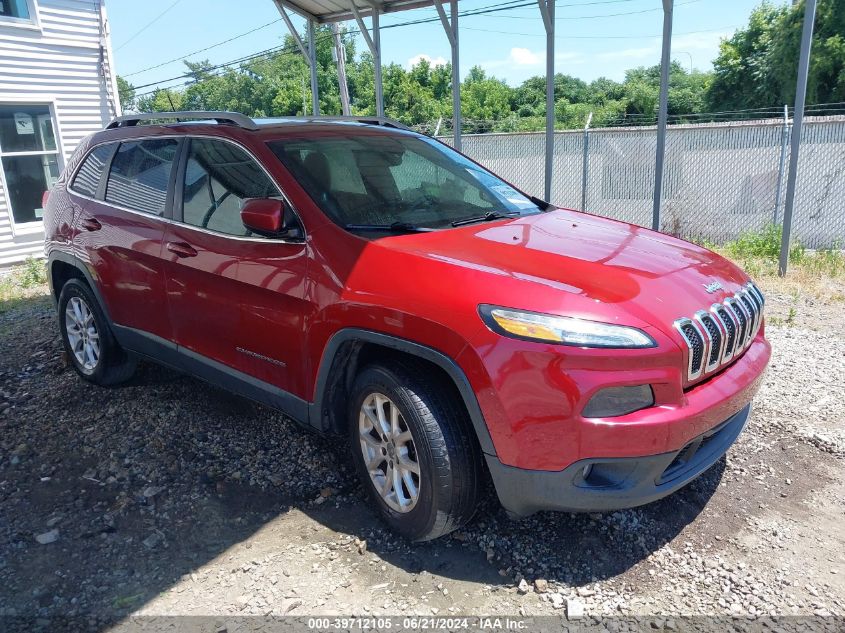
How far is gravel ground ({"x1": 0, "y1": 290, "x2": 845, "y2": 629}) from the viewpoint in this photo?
2.64 meters

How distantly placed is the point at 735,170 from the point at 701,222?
1.19 m

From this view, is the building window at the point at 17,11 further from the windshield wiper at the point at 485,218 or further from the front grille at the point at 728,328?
the front grille at the point at 728,328

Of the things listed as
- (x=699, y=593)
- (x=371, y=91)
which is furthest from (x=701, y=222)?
(x=371, y=91)

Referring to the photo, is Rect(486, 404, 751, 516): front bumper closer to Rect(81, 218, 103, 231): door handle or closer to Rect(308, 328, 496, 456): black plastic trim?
Rect(308, 328, 496, 456): black plastic trim

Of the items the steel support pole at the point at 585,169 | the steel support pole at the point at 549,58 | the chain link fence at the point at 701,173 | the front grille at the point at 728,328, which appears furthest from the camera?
the steel support pole at the point at 585,169

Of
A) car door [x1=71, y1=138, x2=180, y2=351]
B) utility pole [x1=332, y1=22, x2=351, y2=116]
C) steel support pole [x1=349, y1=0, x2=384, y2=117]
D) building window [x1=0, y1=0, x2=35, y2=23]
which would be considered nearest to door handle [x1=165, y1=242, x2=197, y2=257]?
car door [x1=71, y1=138, x2=180, y2=351]

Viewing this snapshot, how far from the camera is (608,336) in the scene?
2410 mm

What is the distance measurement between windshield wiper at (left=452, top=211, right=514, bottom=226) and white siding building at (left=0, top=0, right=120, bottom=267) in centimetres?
996

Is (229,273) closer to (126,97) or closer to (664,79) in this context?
(664,79)

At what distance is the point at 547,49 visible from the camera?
26.7 feet

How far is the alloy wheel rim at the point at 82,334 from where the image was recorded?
185 inches

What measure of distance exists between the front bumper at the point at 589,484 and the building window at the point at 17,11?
11606 mm

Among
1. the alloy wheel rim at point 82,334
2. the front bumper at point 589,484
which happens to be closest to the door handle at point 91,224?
the alloy wheel rim at point 82,334

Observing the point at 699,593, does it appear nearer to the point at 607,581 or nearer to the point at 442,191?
the point at 607,581
